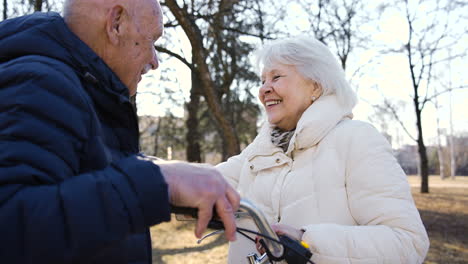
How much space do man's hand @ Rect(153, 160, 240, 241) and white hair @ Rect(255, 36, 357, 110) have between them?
1511 millimetres

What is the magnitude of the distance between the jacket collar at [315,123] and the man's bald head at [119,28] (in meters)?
1.01

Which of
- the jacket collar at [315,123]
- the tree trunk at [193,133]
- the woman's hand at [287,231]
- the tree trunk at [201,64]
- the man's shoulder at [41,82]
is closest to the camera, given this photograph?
the man's shoulder at [41,82]

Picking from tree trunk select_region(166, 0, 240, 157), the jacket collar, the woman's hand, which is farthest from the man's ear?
tree trunk select_region(166, 0, 240, 157)

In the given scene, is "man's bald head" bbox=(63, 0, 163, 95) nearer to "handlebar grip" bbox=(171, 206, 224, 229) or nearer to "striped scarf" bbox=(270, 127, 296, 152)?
"handlebar grip" bbox=(171, 206, 224, 229)

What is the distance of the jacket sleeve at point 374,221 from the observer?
5.86 ft

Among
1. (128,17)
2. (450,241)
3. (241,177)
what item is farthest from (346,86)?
(450,241)

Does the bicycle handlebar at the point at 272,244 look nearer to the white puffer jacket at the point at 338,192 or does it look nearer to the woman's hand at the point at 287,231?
the woman's hand at the point at 287,231

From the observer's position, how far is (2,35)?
4.00ft

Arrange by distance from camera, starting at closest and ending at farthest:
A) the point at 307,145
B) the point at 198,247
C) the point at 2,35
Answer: the point at 2,35 → the point at 307,145 → the point at 198,247

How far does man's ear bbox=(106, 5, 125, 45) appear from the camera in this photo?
135 cm

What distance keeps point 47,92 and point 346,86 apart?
1.90 metres

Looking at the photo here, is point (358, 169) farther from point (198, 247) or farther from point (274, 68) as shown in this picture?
point (198, 247)

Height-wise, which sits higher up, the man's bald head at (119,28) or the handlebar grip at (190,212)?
the man's bald head at (119,28)

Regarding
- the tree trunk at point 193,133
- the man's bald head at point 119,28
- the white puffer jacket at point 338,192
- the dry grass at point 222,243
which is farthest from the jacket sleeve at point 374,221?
the tree trunk at point 193,133
